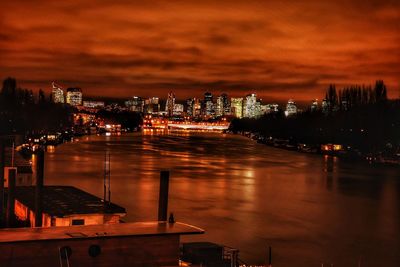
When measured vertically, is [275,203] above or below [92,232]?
below

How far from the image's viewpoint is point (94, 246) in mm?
4539

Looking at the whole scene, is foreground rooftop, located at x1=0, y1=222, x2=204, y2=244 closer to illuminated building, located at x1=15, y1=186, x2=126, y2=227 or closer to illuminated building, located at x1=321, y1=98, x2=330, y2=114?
illuminated building, located at x1=15, y1=186, x2=126, y2=227

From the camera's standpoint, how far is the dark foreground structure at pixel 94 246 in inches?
172

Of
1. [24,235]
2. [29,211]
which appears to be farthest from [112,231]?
[29,211]

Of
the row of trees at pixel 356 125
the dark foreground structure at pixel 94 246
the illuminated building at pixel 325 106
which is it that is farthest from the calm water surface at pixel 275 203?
the illuminated building at pixel 325 106

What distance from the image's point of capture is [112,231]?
4738 millimetres

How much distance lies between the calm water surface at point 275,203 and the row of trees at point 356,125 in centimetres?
789

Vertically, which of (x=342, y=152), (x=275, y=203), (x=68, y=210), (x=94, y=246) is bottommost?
(x=275, y=203)

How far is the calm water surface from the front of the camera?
396 inches

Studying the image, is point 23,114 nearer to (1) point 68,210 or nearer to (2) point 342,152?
(2) point 342,152

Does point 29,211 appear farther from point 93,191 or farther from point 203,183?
point 203,183

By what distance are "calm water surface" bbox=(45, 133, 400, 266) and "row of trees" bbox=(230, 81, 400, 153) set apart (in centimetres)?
789

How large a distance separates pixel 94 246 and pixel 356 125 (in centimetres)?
3542

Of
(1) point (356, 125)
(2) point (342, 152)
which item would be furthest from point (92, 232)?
(1) point (356, 125)
